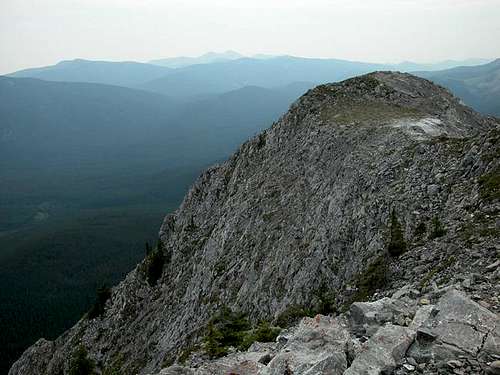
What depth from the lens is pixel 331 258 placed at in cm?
2967

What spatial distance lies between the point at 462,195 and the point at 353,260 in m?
7.30

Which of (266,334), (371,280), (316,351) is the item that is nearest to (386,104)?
(371,280)

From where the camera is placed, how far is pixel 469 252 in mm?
17703

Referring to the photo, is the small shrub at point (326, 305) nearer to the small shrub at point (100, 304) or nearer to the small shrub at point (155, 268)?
the small shrub at point (155, 268)

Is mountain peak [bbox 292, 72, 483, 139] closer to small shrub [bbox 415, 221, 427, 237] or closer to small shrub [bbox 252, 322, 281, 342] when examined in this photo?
small shrub [bbox 415, 221, 427, 237]

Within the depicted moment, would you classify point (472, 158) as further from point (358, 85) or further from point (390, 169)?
point (358, 85)

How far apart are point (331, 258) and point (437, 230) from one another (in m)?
9.59

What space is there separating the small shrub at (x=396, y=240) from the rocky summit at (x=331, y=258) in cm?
9

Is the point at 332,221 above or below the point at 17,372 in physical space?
above

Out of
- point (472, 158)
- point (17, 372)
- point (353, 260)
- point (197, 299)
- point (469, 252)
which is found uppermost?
point (472, 158)

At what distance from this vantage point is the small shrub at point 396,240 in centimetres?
2204

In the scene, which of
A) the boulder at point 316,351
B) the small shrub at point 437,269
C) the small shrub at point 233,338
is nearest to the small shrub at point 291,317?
the small shrub at point 233,338

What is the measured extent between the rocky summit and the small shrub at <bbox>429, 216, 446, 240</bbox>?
14 centimetres

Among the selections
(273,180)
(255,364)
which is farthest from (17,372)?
(255,364)
